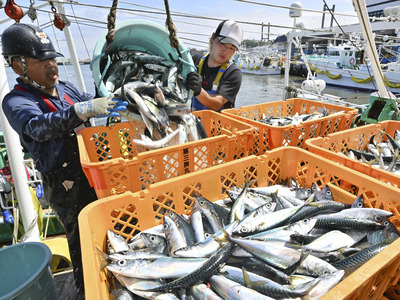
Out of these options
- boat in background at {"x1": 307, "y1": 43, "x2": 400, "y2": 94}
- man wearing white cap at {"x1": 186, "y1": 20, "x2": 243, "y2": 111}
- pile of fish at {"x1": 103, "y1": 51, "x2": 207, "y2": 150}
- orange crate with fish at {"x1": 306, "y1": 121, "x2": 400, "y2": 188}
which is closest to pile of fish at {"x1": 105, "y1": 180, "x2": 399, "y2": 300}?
orange crate with fish at {"x1": 306, "y1": 121, "x2": 400, "y2": 188}

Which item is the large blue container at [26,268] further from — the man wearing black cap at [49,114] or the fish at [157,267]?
the man wearing black cap at [49,114]

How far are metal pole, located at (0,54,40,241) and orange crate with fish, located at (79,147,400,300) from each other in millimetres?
1884

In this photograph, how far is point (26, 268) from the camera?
1.55 metres

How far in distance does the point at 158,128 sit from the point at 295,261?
1.57 meters

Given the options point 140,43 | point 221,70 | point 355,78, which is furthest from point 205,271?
point 355,78

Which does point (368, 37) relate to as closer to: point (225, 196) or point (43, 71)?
point (225, 196)

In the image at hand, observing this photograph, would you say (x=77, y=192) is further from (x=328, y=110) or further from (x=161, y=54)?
(x=328, y=110)

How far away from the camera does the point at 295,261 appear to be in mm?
1380

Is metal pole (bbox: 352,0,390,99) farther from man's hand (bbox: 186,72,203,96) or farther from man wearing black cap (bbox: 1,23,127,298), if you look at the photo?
man wearing black cap (bbox: 1,23,127,298)

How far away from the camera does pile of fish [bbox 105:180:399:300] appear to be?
1269 mm

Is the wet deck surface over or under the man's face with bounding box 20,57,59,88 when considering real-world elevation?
under

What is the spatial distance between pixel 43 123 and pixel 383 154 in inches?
131

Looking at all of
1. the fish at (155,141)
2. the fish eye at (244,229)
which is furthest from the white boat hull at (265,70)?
the fish eye at (244,229)

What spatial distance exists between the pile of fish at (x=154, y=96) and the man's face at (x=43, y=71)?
1.60 feet
